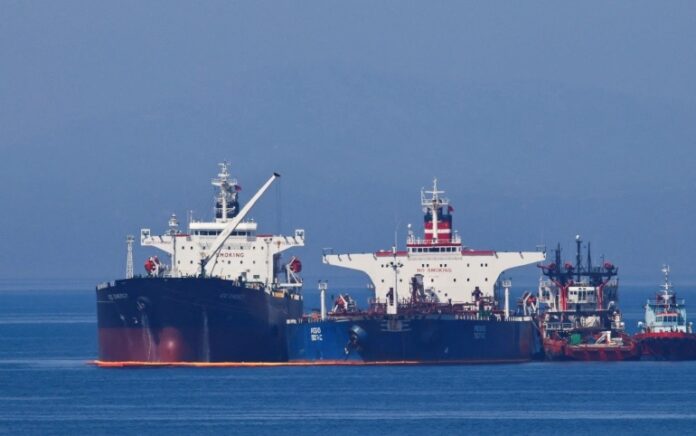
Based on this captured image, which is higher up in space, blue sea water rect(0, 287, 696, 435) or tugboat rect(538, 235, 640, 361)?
tugboat rect(538, 235, 640, 361)

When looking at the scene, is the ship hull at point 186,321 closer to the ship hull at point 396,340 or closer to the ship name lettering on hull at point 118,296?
the ship name lettering on hull at point 118,296

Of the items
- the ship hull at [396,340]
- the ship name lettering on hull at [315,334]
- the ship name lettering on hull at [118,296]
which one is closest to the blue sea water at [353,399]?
the ship hull at [396,340]

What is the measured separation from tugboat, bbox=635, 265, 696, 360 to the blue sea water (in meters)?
0.94

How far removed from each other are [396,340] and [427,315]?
159cm

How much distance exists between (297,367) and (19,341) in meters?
36.7

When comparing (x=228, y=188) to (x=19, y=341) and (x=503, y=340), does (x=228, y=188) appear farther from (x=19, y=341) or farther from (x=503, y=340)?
(x=19, y=341)

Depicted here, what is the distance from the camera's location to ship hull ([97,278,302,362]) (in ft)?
301

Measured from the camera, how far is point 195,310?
301 ft

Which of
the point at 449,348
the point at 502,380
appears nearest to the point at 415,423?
the point at 502,380

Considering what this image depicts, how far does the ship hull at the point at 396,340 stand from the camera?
302 ft

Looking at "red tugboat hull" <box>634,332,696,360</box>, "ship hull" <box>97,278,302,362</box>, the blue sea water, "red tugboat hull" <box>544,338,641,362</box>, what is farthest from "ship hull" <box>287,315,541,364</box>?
"red tugboat hull" <box>634,332,696,360</box>

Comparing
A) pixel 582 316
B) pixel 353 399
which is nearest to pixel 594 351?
pixel 582 316

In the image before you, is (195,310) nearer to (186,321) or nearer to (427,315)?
(186,321)

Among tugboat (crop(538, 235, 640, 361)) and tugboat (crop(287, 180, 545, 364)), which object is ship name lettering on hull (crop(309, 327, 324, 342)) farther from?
tugboat (crop(538, 235, 640, 361))
